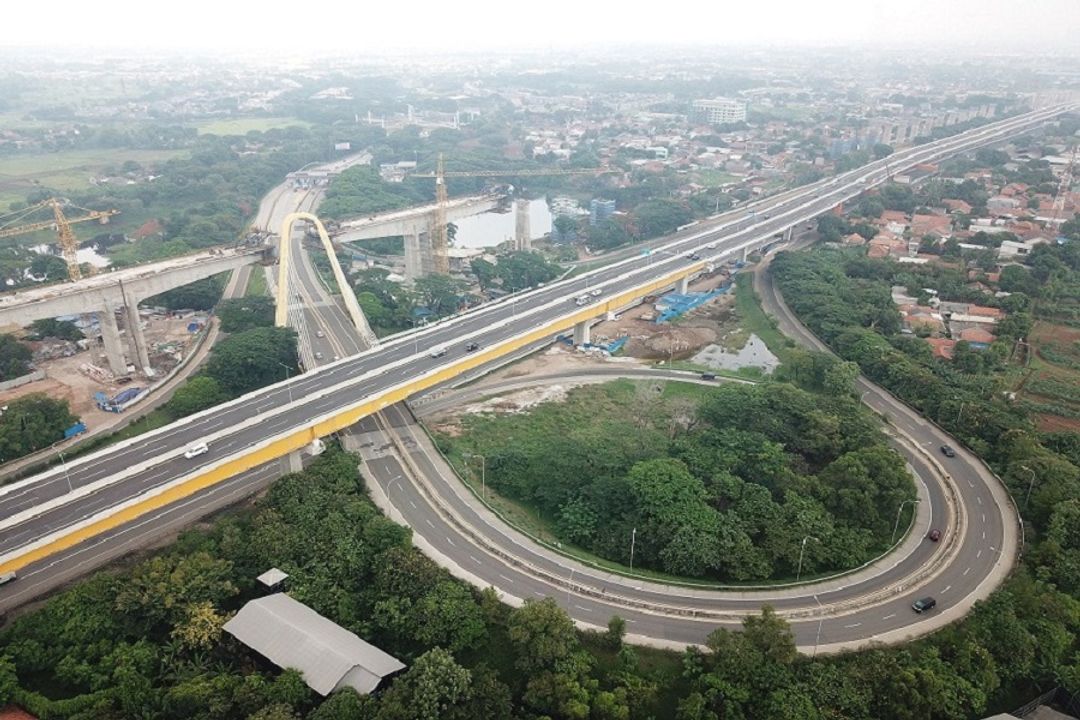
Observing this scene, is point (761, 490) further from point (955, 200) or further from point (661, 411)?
point (955, 200)

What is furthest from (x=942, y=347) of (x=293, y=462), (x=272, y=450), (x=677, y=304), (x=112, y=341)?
(x=112, y=341)

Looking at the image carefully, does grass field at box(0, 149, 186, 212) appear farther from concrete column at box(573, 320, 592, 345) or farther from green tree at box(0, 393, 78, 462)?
concrete column at box(573, 320, 592, 345)

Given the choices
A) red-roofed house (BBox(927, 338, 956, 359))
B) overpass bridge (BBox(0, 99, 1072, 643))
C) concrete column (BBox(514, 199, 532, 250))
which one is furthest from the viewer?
concrete column (BBox(514, 199, 532, 250))

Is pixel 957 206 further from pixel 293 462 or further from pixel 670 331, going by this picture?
pixel 293 462

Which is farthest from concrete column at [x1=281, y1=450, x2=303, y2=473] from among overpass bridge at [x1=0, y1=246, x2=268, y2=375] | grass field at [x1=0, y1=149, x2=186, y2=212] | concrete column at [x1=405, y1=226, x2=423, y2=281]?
grass field at [x1=0, y1=149, x2=186, y2=212]

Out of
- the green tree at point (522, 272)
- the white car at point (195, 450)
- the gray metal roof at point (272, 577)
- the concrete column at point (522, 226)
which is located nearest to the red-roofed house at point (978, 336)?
the green tree at point (522, 272)

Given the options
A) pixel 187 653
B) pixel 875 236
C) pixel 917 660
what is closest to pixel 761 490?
pixel 917 660
